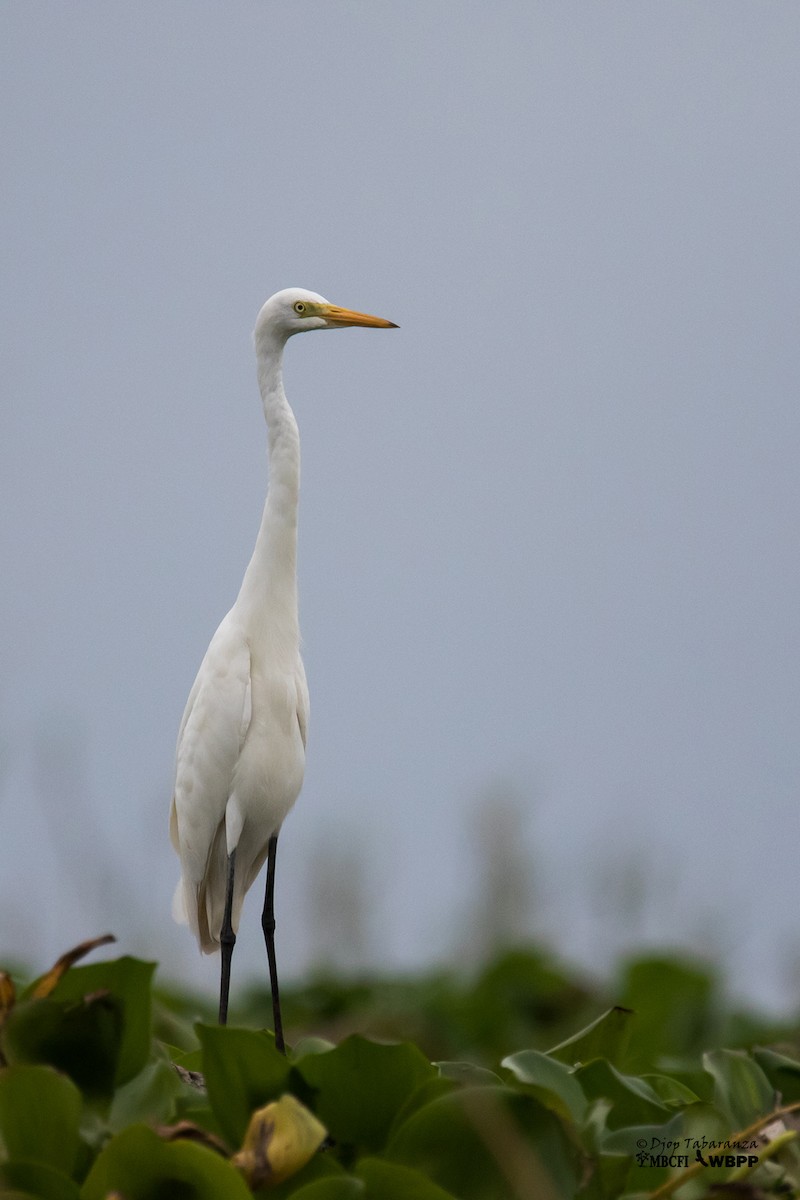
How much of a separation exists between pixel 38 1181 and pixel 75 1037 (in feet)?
0.67

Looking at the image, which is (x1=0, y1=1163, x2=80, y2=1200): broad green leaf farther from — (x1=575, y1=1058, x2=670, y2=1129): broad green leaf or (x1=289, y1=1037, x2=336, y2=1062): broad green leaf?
(x1=575, y1=1058, x2=670, y2=1129): broad green leaf

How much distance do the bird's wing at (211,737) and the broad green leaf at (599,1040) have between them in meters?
1.40

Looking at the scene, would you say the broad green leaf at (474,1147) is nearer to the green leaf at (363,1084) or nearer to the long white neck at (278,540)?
the green leaf at (363,1084)

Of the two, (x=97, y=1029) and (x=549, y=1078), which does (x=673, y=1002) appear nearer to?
(x=549, y=1078)

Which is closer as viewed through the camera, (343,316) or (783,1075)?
(783,1075)

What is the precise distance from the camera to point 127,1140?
5.01 ft

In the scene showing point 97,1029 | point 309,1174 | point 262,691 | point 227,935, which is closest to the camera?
point 309,1174

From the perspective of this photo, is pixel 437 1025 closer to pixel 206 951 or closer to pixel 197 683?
pixel 206 951

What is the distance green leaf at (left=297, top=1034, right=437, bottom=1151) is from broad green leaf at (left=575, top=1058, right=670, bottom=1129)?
11.0 inches

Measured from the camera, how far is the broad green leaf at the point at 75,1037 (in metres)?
1.72

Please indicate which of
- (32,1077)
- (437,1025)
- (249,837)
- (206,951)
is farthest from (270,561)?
(32,1077)

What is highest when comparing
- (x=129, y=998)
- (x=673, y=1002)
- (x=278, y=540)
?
(x=278, y=540)

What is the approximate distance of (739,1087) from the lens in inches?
81.8

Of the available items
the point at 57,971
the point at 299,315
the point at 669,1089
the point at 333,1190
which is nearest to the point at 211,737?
the point at 299,315
